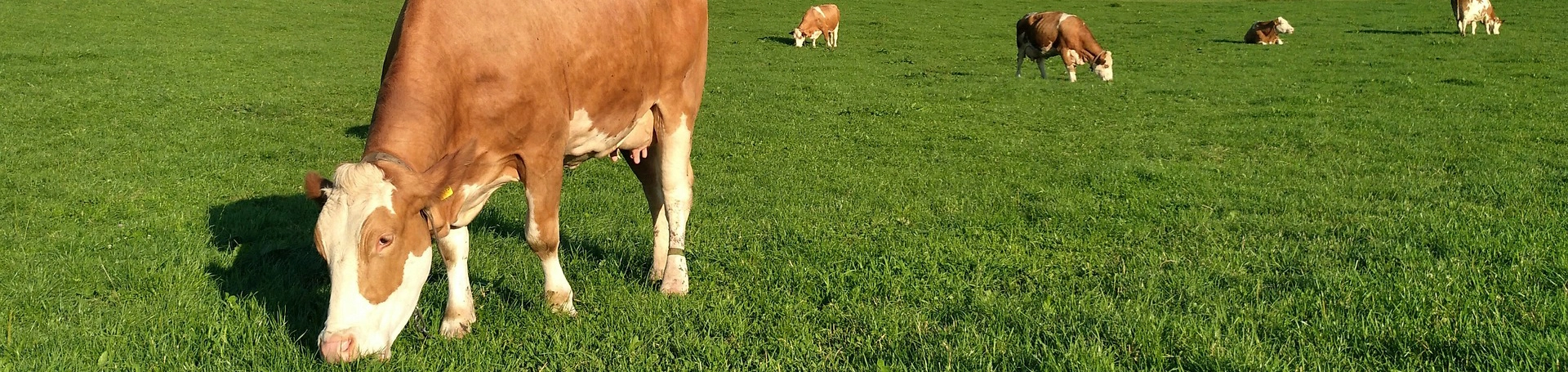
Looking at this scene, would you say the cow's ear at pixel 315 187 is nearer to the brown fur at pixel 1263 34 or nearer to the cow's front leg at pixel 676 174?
the cow's front leg at pixel 676 174

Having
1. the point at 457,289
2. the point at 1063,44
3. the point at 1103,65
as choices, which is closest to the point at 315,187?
the point at 457,289

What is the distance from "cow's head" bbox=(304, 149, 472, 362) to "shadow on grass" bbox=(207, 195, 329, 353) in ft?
2.51

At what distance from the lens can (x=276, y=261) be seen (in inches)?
241

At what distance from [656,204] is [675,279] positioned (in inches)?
37.5

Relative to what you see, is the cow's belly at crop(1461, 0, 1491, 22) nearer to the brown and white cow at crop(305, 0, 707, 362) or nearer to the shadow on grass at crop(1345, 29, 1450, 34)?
the shadow on grass at crop(1345, 29, 1450, 34)

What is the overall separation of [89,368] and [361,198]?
5.25 ft

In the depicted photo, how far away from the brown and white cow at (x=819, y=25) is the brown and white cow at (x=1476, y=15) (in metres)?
19.3

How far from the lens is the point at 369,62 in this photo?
2311cm

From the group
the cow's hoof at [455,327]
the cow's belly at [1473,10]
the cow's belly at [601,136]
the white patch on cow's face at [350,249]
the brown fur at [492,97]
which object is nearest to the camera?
the white patch on cow's face at [350,249]

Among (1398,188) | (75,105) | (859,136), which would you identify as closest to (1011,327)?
(1398,188)

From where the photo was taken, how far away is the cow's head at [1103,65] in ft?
70.4

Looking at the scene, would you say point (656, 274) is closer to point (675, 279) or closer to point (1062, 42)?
point (675, 279)

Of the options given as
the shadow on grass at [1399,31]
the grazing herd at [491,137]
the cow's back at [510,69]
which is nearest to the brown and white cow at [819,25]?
the shadow on grass at [1399,31]

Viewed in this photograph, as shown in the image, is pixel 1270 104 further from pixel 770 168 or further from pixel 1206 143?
pixel 770 168
